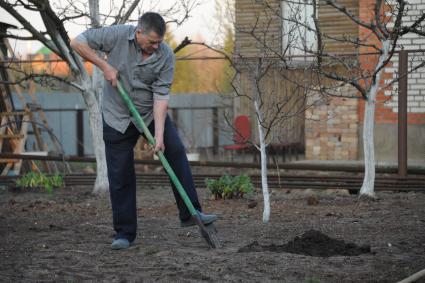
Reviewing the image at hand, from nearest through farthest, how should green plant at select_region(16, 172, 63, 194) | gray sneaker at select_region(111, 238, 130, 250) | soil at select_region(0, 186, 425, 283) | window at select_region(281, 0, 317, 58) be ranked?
soil at select_region(0, 186, 425, 283), gray sneaker at select_region(111, 238, 130, 250), window at select_region(281, 0, 317, 58), green plant at select_region(16, 172, 63, 194)

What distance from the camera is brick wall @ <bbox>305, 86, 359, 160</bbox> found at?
14.9 m

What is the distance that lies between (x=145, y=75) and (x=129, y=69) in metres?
0.12

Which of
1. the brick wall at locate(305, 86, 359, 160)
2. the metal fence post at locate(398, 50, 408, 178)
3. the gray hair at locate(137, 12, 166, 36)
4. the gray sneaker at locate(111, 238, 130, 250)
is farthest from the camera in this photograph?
the brick wall at locate(305, 86, 359, 160)

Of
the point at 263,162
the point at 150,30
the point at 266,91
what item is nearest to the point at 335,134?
the point at 266,91

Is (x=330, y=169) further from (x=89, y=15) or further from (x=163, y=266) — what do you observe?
(x=163, y=266)

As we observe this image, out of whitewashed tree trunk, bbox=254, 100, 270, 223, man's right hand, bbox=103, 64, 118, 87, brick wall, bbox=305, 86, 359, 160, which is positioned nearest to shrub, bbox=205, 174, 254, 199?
whitewashed tree trunk, bbox=254, 100, 270, 223

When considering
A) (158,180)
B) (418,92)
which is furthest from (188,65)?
(158,180)

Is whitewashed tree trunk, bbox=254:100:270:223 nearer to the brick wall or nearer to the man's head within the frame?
the man's head

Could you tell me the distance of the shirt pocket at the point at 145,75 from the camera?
5656 millimetres

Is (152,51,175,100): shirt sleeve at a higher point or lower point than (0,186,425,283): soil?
higher

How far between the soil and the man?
0.32 metres

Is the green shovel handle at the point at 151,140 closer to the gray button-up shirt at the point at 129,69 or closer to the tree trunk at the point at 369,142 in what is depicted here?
the gray button-up shirt at the point at 129,69

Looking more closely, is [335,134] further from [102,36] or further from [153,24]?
[153,24]

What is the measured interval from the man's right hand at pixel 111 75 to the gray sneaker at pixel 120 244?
45.1 inches
